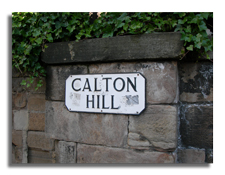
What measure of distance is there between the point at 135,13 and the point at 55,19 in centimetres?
81

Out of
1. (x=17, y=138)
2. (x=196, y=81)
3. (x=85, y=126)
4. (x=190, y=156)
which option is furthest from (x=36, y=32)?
(x=190, y=156)

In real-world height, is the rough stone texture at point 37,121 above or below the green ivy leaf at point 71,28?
below

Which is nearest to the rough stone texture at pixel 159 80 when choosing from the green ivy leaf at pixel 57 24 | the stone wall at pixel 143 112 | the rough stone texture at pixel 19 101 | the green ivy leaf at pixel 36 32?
the stone wall at pixel 143 112

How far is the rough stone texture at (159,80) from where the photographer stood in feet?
4.94

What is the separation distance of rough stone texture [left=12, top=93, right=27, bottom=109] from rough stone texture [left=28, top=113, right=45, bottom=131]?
18 cm

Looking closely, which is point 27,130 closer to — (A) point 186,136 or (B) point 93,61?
(B) point 93,61

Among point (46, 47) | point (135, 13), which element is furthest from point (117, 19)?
point (46, 47)

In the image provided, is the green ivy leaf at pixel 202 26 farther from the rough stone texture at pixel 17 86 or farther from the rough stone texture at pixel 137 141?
the rough stone texture at pixel 17 86

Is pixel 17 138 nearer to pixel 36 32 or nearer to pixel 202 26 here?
pixel 36 32

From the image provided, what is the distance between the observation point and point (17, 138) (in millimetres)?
2352

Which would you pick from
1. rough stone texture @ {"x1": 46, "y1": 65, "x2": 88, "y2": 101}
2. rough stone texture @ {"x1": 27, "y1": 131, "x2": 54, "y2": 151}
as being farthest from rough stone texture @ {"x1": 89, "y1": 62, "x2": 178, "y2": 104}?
rough stone texture @ {"x1": 27, "y1": 131, "x2": 54, "y2": 151}

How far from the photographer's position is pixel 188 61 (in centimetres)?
171

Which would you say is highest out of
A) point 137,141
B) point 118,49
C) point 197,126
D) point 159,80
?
point 118,49

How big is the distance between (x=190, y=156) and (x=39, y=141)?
1691 mm
